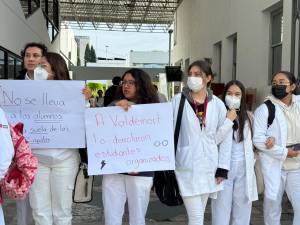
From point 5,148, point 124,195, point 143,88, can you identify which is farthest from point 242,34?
point 5,148

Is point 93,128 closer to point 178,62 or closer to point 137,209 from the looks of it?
point 137,209

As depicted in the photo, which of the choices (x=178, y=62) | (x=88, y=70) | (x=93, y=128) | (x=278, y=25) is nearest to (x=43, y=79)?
(x=93, y=128)

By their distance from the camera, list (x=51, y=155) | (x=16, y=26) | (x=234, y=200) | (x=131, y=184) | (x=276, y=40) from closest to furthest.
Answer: (x=51, y=155)
(x=131, y=184)
(x=234, y=200)
(x=276, y=40)
(x=16, y=26)

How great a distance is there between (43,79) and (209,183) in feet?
5.91

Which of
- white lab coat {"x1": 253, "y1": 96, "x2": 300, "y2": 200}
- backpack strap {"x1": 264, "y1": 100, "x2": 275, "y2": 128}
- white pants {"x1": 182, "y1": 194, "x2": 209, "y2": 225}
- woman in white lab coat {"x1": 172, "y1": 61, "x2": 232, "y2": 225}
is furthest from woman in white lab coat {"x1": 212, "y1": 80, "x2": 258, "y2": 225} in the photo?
white pants {"x1": 182, "y1": 194, "x2": 209, "y2": 225}

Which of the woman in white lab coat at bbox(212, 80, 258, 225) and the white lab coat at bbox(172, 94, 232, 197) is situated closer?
the white lab coat at bbox(172, 94, 232, 197)

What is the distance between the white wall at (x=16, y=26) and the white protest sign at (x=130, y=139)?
352 inches

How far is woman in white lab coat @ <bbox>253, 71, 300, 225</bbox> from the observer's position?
193 inches

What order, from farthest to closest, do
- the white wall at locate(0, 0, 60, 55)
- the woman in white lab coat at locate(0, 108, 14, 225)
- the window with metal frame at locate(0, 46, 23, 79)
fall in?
the window with metal frame at locate(0, 46, 23, 79)
the white wall at locate(0, 0, 60, 55)
the woman in white lab coat at locate(0, 108, 14, 225)

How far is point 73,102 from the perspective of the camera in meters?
4.33

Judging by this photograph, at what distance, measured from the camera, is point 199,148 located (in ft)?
14.4

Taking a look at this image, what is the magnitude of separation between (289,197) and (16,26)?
1159cm

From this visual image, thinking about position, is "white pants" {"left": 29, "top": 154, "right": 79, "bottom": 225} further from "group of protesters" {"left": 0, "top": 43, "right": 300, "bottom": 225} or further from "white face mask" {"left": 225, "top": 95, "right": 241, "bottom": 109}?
"white face mask" {"left": 225, "top": 95, "right": 241, "bottom": 109}

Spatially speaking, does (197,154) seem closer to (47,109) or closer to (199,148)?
(199,148)
